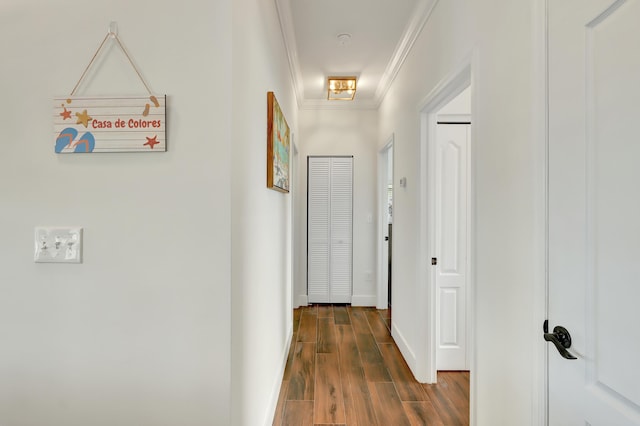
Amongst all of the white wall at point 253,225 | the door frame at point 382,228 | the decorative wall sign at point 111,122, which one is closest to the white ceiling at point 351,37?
the white wall at point 253,225

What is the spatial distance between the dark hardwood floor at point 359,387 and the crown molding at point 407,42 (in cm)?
278

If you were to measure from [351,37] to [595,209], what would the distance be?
102 inches

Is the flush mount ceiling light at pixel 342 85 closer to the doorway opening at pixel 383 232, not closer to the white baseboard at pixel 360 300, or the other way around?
the doorway opening at pixel 383 232

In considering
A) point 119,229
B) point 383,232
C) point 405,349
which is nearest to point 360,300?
point 383,232

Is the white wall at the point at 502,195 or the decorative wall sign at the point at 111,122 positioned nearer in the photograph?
the decorative wall sign at the point at 111,122

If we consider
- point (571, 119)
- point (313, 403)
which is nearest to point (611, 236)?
point (571, 119)

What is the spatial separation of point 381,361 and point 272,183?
6.45 ft

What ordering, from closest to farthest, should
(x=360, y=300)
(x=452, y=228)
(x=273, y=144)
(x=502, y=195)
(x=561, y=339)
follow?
1. (x=561, y=339)
2. (x=502, y=195)
3. (x=273, y=144)
4. (x=452, y=228)
5. (x=360, y=300)

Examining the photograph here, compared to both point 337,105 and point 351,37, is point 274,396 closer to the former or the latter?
point 351,37

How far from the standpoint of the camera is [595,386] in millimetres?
925

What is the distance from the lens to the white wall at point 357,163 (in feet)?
14.7

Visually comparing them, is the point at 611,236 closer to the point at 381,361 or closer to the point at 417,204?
the point at 417,204

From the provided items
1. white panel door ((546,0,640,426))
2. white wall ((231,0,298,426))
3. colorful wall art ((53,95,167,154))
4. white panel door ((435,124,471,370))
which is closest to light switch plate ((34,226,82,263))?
colorful wall art ((53,95,167,154))

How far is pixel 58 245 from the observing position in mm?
1149
